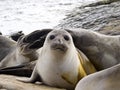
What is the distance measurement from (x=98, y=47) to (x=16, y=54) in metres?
1.99

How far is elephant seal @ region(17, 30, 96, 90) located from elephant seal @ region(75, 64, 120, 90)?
2.07 feet

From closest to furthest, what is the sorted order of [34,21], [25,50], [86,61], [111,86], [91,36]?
[111,86], [86,61], [91,36], [25,50], [34,21]

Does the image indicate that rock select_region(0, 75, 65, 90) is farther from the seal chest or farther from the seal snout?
the seal snout

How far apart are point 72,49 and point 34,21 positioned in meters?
16.6

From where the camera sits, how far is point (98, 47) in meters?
6.25

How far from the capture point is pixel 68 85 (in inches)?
218

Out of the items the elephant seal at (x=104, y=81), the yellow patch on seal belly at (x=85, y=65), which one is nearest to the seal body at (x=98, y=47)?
the yellow patch on seal belly at (x=85, y=65)

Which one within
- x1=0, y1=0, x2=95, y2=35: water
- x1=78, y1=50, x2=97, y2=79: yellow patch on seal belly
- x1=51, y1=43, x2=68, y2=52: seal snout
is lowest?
x1=0, y1=0, x2=95, y2=35: water

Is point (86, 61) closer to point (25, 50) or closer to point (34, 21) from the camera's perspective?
point (25, 50)

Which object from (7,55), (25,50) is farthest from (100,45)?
(7,55)

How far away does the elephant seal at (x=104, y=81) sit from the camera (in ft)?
14.2

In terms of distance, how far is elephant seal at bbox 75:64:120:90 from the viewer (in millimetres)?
4320

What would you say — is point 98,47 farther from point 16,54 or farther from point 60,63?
point 16,54

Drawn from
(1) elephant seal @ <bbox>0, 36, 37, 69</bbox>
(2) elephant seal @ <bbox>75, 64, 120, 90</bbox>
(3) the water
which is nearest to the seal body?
(1) elephant seal @ <bbox>0, 36, 37, 69</bbox>
